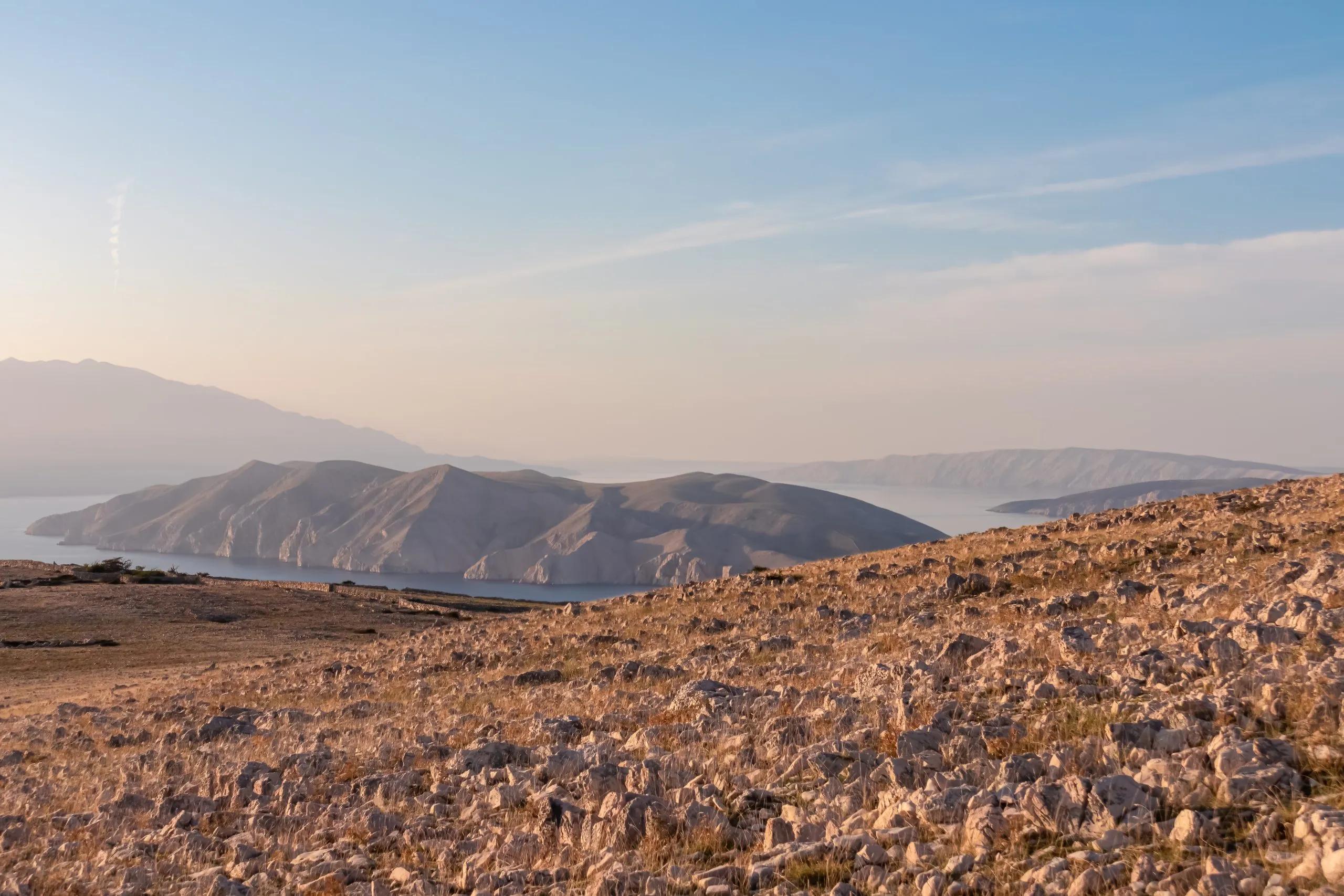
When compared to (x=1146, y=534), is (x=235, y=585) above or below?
below

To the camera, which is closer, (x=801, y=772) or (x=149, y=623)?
(x=801, y=772)

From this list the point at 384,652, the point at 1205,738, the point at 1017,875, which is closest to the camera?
the point at 1017,875

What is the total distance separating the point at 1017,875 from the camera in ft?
19.0

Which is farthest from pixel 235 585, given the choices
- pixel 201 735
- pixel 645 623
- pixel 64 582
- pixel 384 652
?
pixel 201 735

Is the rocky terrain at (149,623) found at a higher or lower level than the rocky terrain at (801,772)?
lower

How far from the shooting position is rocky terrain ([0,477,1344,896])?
6.23 m

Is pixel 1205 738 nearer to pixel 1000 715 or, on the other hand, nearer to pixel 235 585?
pixel 1000 715

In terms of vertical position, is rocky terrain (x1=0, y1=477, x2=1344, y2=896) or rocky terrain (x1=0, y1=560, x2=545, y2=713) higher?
rocky terrain (x1=0, y1=477, x2=1344, y2=896)

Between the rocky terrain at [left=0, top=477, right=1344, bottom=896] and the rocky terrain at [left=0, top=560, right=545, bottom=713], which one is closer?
the rocky terrain at [left=0, top=477, right=1344, bottom=896]

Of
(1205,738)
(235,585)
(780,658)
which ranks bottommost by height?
(235,585)

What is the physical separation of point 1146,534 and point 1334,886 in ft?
80.7

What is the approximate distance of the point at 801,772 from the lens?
8727 mm

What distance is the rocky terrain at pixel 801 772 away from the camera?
6230 millimetres

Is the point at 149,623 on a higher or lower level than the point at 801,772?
lower
